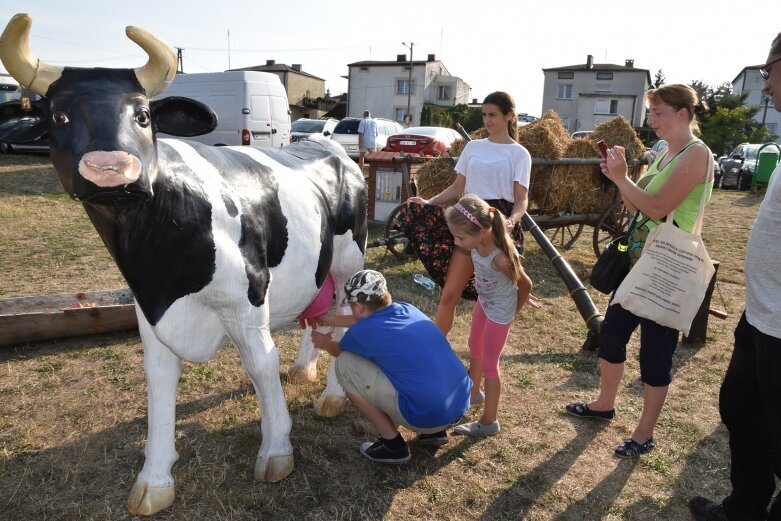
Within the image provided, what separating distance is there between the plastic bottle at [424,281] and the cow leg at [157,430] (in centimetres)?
365

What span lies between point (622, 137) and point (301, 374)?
634cm

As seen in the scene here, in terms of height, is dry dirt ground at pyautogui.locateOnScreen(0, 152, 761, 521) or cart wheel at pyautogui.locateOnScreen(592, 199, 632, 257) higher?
cart wheel at pyautogui.locateOnScreen(592, 199, 632, 257)

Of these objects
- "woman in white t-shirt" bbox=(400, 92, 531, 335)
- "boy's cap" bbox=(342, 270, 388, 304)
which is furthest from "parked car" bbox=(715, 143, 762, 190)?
"boy's cap" bbox=(342, 270, 388, 304)

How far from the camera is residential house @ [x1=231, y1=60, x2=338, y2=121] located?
156 feet

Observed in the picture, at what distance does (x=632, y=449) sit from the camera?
2998 millimetres

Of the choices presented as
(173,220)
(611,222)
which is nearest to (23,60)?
(173,220)

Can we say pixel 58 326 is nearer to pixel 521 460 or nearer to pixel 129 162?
pixel 129 162

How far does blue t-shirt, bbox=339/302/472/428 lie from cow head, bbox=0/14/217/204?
1172mm

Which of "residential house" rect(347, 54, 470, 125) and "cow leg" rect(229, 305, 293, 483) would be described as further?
"residential house" rect(347, 54, 470, 125)

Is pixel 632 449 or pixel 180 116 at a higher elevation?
pixel 180 116

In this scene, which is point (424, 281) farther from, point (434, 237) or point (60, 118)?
point (60, 118)

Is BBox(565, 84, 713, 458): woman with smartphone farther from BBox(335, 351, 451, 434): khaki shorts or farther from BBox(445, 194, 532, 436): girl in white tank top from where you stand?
BBox(335, 351, 451, 434): khaki shorts

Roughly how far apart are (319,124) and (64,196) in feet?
32.5

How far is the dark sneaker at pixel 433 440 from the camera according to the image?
118 inches
